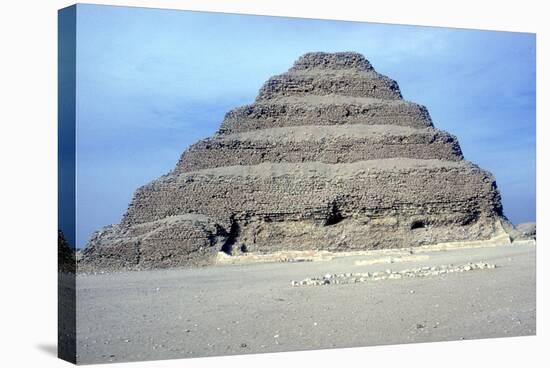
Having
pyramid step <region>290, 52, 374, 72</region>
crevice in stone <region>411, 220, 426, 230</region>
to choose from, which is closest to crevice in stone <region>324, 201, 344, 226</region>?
crevice in stone <region>411, 220, 426, 230</region>

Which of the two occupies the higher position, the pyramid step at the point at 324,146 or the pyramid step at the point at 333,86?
the pyramid step at the point at 333,86

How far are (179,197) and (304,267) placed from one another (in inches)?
278

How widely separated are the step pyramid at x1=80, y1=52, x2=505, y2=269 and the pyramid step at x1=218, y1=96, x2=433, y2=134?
0.16 feet

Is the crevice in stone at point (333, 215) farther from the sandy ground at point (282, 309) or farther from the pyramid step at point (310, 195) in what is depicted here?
the sandy ground at point (282, 309)

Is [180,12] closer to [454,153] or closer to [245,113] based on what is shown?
[245,113]

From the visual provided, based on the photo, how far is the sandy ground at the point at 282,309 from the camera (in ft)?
41.6

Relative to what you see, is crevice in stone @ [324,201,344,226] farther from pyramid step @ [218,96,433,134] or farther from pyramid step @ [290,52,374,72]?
pyramid step @ [218,96,433,134]

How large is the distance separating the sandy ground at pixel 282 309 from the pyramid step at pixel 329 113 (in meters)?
8.34

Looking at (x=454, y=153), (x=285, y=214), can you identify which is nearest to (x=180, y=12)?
(x=285, y=214)

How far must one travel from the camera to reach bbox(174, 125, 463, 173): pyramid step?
22.8 metres

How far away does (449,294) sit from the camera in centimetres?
1575

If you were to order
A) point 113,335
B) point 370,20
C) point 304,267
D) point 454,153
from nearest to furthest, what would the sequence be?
point 113,335 < point 370,20 < point 304,267 < point 454,153

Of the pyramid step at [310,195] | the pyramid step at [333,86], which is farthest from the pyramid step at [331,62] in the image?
the pyramid step at [310,195]

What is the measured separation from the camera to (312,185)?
67.6 ft
